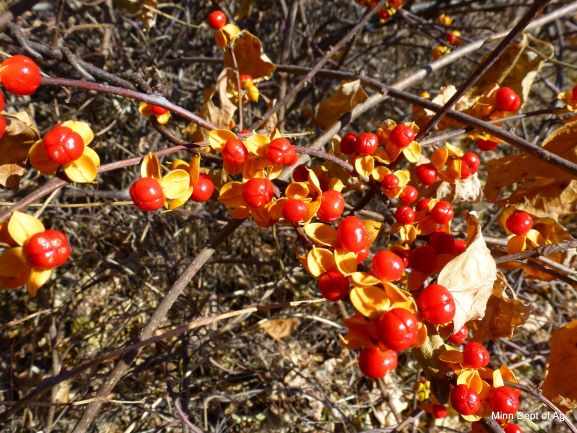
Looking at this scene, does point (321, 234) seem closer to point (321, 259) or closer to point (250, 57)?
point (321, 259)

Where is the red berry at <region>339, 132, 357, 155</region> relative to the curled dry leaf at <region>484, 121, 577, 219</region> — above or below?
above

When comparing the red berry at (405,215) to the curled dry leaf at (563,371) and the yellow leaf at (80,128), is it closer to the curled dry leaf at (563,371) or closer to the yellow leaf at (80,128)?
the curled dry leaf at (563,371)

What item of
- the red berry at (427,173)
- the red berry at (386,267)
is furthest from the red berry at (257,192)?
the red berry at (427,173)

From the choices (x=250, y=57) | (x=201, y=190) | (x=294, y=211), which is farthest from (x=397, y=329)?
(x=250, y=57)

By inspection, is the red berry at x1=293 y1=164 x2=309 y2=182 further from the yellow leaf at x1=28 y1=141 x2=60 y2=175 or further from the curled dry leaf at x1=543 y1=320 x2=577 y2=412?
the curled dry leaf at x1=543 y1=320 x2=577 y2=412

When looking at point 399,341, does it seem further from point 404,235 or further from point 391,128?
point 391,128

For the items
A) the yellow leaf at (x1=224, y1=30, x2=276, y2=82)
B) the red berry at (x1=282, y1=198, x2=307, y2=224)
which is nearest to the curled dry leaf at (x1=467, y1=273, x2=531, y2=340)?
the red berry at (x1=282, y1=198, x2=307, y2=224)
